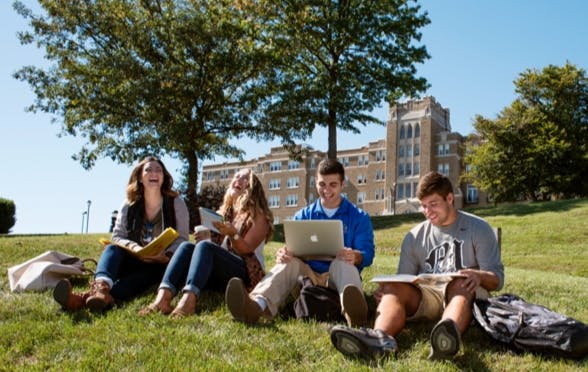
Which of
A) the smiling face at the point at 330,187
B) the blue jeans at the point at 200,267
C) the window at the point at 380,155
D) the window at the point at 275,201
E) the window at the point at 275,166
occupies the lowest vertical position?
the blue jeans at the point at 200,267

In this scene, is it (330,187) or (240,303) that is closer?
(240,303)

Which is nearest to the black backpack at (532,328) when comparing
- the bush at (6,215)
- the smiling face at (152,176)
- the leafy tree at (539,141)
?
the smiling face at (152,176)

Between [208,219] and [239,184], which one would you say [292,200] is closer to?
[239,184]

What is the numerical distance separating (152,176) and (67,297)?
144cm

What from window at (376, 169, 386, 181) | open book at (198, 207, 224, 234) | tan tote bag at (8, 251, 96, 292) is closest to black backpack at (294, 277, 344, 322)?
open book at (198, 207, 224, 234)

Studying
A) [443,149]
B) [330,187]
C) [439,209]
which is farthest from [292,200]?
[439,209]

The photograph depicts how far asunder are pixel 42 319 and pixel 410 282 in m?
2.90

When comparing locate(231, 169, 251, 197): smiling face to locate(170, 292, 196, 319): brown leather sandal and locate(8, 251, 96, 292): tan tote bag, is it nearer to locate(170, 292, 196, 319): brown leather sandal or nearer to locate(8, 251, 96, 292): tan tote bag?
locate(170, 292, 196, 319): brown leather sandal

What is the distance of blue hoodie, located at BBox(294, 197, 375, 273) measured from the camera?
483 centimetres

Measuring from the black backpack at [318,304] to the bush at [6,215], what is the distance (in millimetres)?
23679

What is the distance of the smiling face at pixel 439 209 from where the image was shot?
14.2ft

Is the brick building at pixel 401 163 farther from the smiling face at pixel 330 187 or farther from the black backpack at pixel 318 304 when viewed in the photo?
the black backpack at pixel 318 304

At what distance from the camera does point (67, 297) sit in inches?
181

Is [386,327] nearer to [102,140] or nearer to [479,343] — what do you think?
[479,343]
